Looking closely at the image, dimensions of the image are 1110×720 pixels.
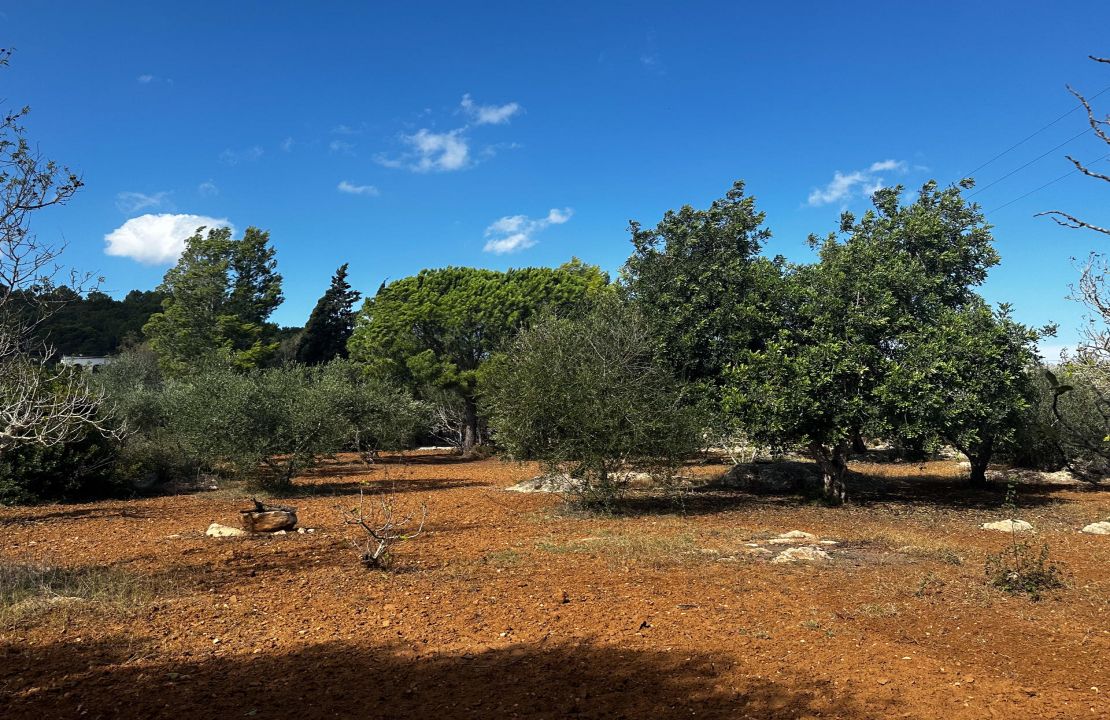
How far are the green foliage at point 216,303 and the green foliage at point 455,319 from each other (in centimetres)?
1173

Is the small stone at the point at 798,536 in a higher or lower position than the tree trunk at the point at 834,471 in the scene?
lower

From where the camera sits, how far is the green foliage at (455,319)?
34219 mm

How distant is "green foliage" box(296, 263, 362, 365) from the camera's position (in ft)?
181

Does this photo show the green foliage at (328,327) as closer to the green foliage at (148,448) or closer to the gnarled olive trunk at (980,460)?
the green foliage at (148,448)

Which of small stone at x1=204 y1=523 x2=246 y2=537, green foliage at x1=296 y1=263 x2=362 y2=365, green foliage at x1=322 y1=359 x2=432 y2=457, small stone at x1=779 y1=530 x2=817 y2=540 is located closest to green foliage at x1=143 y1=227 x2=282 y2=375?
green foliage at x1=296 y1=263 x2=362 y2=365

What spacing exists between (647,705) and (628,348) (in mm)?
10487

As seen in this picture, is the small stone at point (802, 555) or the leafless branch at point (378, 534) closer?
the leafless branch at point (378, 534)

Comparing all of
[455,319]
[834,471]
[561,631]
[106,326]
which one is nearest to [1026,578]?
[561,631]

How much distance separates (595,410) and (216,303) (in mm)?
38359

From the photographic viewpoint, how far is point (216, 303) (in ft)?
145

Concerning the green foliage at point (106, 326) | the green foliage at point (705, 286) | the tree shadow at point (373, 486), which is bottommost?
the tree shadow at point (373, 486)

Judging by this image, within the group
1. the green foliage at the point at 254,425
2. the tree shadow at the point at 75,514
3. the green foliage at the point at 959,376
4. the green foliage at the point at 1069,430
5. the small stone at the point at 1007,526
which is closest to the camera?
the small stone at the point at 1007,526

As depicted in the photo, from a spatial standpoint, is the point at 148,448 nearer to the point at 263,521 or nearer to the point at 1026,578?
the point at 263,521

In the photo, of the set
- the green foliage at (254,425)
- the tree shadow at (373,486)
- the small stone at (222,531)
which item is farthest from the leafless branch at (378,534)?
the green foliage at (254,425)
